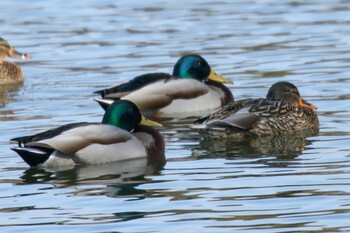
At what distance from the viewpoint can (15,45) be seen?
24344 millimetres

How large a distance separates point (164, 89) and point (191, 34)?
702cm

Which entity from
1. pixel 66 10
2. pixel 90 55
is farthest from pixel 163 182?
pixel 66 10

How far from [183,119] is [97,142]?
373 centimetres

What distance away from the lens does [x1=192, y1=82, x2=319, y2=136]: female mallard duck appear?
585 inches

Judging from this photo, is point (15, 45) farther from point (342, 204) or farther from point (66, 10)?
point (342, 204)

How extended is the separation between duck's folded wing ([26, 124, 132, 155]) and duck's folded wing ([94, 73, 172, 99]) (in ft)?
11.7

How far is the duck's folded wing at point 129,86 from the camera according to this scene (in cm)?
1714

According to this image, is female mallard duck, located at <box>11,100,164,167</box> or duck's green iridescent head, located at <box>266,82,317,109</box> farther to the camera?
duck's green iridescent head, located at <box>266,82,317,109</box>

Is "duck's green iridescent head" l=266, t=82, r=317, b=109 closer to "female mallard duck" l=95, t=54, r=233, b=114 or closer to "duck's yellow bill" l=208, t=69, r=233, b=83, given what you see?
"female mallard duck" l=95, t=54, r=233, b=114

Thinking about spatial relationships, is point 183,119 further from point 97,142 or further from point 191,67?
point 97,142

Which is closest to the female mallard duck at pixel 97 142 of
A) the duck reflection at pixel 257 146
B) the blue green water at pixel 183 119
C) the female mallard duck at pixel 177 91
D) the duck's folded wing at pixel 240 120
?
the blue green water at pixel 183 119

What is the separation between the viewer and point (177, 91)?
1752 cm

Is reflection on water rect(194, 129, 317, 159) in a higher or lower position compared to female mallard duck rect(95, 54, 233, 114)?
lower

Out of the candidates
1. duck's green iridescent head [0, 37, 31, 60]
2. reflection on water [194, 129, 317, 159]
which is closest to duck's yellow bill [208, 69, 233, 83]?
reflection on water [194, 129, 317, 159]
